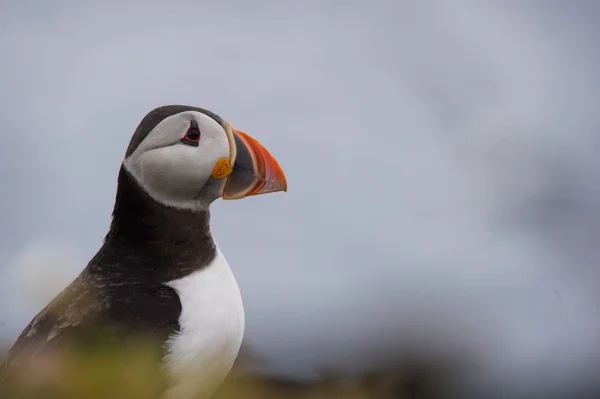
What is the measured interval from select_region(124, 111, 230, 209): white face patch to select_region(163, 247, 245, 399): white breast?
369mm

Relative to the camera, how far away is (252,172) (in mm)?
2984

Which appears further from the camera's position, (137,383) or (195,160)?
(195,160)

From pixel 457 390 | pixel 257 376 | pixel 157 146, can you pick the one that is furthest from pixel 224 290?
pixel 257 376

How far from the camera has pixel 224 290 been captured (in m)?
2.81

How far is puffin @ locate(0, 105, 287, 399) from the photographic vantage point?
8.32 ft

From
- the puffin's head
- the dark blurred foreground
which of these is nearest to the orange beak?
the puffin's head

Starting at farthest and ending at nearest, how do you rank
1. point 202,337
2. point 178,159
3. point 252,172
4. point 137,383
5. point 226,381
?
point 252,172 → point 178,159 → point 202,337 → point 226,381 → point 137,383

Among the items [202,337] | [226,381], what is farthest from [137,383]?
[202,337]

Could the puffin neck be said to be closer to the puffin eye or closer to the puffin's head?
the puffin's head

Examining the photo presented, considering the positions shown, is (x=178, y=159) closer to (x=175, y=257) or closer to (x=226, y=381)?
(x=175, y=257)

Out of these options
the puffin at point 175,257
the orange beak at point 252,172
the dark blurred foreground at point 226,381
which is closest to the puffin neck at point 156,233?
the puffin at point 175,257

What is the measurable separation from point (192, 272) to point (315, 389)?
6.35 feet

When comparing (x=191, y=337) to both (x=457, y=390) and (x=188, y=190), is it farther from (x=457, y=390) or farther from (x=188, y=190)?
(x=457, y=390)

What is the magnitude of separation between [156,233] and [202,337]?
52cm
